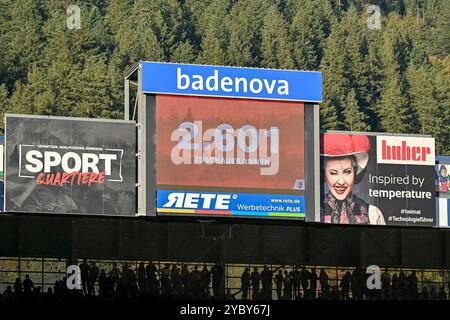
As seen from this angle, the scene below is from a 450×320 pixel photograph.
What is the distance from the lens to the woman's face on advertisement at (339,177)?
57.2 meters

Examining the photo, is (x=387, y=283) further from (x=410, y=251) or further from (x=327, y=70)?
(x=327, y=70)

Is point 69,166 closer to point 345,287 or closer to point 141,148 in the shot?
point 141,148

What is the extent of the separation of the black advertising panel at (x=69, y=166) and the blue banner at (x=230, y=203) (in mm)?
1543

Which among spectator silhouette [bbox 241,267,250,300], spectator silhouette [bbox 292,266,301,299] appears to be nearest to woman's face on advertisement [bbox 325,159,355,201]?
spectator silhouette [bbox 292,266,301,299]

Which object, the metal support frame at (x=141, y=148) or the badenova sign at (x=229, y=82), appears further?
the badenova sign at (x=229, y=82)

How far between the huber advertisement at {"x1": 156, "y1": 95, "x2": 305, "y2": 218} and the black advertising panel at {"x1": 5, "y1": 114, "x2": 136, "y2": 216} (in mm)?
1452

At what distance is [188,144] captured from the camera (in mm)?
54875

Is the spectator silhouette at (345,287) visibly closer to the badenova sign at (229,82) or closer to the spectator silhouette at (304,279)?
the spectator silhouette at (304,279)

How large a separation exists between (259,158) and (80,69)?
112 metres

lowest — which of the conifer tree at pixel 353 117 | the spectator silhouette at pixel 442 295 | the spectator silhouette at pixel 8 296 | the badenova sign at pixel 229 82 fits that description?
the spectator silhouette at pixel 442 295

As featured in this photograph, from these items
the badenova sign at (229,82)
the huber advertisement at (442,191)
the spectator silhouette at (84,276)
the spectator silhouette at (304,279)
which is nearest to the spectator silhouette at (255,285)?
the spectator silhouette at (304,279)

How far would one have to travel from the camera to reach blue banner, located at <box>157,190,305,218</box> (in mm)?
54156

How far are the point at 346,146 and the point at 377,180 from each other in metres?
1.86

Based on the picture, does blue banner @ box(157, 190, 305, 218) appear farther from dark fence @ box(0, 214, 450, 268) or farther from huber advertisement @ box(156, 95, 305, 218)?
dark fence @ box(0, 214, 450, 268)
